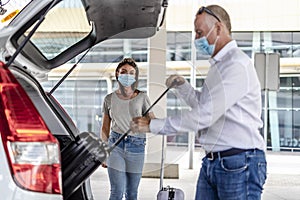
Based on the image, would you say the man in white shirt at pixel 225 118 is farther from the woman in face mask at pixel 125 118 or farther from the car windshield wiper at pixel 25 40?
the car windshield wiper at pixel 25 40

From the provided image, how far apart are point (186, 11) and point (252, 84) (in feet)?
29.8

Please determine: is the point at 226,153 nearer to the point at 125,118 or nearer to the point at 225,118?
the point at 225,118

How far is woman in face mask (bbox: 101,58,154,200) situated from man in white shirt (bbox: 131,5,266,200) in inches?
16.6

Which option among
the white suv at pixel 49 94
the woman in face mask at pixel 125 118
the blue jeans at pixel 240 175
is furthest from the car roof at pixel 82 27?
the blue jeans at pixel 240 175

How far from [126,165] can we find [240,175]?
96cm

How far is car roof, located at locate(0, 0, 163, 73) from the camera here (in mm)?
2706

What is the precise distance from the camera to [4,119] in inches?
70.4

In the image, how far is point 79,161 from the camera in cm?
210

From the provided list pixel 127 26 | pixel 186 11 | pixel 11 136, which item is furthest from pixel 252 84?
pixel 186 11

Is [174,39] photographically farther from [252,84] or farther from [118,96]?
[118,96]

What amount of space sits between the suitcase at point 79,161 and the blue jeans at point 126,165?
0.46 m

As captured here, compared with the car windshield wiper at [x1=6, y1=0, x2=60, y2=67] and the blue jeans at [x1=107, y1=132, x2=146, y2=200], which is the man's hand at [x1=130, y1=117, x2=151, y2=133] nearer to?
the blue jeans at [x1=107, y1=132, x2=146, y2=200]

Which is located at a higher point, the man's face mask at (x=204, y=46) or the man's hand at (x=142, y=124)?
the man's face mask at (x=204, y=46)

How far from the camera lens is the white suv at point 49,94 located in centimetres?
179
